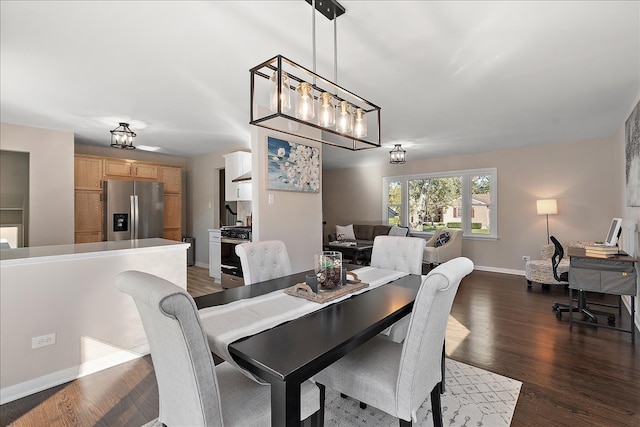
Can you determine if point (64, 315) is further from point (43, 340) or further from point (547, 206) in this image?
point (547, 206)

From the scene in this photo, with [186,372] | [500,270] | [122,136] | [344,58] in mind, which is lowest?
[500,270]

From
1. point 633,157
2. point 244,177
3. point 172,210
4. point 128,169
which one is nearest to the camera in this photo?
point 633,157

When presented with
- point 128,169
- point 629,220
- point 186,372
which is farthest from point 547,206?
point 128,169

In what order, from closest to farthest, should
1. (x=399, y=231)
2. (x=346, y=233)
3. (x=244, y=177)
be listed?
1. (x=244, y=177)
2. (x=399, y=231)
3. (x=346, y=233)

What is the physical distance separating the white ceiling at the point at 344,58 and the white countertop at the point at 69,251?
1527 mm

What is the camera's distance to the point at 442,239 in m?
5.89

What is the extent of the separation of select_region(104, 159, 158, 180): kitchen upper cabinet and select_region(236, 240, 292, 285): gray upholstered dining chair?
467cm

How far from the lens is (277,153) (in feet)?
11.3

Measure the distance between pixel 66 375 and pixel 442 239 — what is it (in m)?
5.65

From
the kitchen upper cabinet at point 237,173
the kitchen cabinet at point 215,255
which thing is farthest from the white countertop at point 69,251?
the kitchen cabinet at point 215,255

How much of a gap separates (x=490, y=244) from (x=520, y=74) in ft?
13.8

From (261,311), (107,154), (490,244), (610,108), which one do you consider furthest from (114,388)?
(490,244)

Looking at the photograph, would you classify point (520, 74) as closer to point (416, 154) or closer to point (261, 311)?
point (261, 311)

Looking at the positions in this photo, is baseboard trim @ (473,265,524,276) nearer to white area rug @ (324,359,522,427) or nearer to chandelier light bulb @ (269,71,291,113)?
white area rug @ (324,359,522,427)
